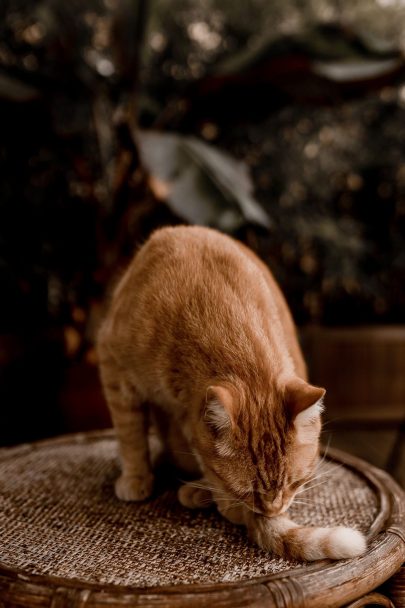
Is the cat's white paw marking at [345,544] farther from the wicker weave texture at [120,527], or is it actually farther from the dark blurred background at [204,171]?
the dark blurred background at [204,171]

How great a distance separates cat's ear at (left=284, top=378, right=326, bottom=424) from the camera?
87 centimetres

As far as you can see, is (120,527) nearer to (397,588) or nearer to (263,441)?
(263,441)

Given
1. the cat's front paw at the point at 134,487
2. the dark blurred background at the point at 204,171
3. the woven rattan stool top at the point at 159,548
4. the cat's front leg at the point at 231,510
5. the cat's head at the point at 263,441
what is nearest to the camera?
the woven rattan stool top at the point at 159,548

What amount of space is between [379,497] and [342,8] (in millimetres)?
2631

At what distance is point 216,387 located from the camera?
2.84 ft

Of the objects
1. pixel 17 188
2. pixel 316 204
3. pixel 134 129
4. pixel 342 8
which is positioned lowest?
pixel 316 204

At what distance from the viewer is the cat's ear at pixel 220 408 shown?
0.86 meters

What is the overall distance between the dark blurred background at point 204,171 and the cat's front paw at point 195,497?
28.4 inches

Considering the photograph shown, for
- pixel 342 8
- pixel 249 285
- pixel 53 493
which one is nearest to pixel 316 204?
pixel 342 8

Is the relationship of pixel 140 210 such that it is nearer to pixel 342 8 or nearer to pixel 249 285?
pixel 249 285

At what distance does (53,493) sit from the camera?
1.16 m

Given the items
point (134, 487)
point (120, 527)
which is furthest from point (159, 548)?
point (134, 487)

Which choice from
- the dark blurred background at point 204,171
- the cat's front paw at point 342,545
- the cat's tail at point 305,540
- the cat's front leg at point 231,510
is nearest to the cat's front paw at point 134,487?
the cat's front leg at point 231,510

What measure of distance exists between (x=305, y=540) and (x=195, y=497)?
27 centimetres
